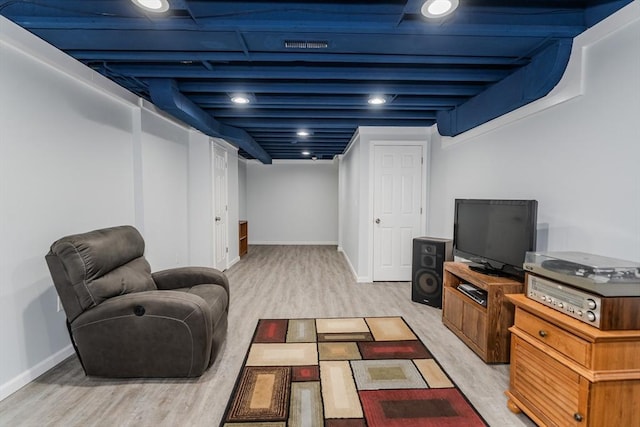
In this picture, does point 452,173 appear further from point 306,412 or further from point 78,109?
point 78,109

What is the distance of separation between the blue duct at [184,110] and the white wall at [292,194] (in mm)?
3587

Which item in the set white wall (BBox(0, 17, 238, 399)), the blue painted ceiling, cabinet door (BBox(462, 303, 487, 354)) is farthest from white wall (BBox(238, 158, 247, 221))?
cabinet door (BBox(462, 303, 487, 354))

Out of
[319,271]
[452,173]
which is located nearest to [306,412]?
[452,173]

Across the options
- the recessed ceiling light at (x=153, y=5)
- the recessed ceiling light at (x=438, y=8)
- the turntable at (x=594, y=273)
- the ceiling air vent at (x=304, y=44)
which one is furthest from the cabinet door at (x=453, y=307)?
the recessed ceiling light at (x=153, y=5)

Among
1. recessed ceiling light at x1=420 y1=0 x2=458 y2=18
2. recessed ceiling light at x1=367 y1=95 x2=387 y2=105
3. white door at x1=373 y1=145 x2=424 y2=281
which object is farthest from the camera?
white door at x1=373 y1=145 x2=424 y2=281

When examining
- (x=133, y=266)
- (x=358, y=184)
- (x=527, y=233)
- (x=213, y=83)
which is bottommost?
(x=133, y=266)

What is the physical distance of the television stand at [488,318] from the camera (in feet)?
7.64

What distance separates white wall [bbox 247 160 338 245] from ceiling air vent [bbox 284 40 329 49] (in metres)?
6.40

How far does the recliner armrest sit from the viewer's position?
2.79 metres

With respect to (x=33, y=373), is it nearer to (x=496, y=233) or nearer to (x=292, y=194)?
(x=496, y=233)

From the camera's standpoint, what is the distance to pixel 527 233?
7.20 feet

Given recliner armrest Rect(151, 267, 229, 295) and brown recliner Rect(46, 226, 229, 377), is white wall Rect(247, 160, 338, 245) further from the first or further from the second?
brown recliner Rect(46, 226, 229, 377)

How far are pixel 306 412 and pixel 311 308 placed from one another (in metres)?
1.74

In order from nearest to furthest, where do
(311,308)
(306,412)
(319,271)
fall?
(306,412), (311,308), (319,271)
